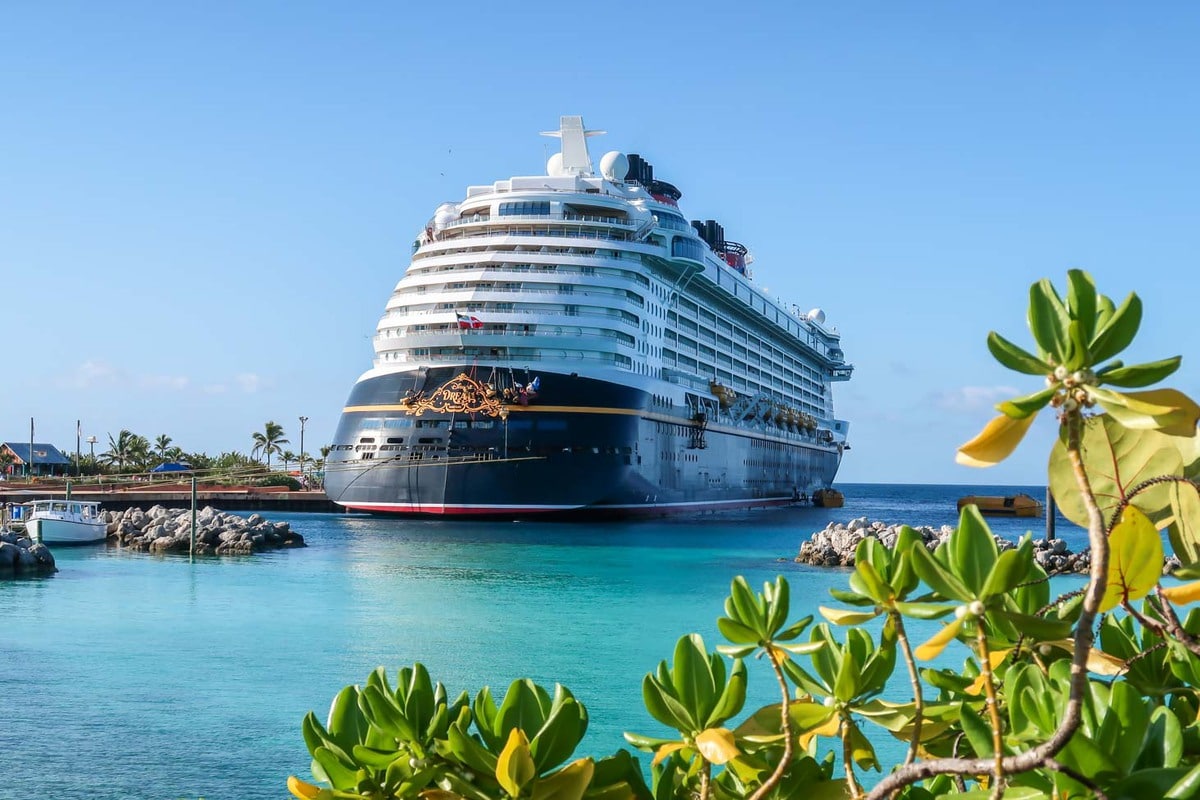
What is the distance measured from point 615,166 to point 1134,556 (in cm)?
4423

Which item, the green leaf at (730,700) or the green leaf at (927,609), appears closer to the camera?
the green leaf at (927,609)

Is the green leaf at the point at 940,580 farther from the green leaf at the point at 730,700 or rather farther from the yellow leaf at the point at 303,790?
the yellow leaf at the point at 303,790

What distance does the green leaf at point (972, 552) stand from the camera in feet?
4.38

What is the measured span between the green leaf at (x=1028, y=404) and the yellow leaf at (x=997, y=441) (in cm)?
4

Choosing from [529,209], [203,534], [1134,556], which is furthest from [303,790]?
[529,209]

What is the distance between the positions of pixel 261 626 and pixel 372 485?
17.2 metres

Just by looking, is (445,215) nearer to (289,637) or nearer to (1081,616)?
(289,637)

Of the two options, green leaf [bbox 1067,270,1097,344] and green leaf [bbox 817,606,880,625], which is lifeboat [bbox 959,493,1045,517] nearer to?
green leaf [bbox 817,606,880,625]

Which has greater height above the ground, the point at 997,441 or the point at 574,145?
the point at 574,145

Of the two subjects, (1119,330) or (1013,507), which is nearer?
(1119,330)

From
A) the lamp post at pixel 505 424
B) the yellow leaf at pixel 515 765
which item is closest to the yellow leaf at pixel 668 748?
the yellow leaf at pixel 515 765

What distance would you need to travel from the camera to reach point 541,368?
32.8 meters

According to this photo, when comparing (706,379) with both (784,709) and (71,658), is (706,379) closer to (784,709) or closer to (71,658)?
(71,658)

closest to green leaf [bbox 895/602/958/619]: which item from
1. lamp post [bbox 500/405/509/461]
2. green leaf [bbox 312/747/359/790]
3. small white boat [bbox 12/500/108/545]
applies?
green leaf [bbox 312/747/359/790]
